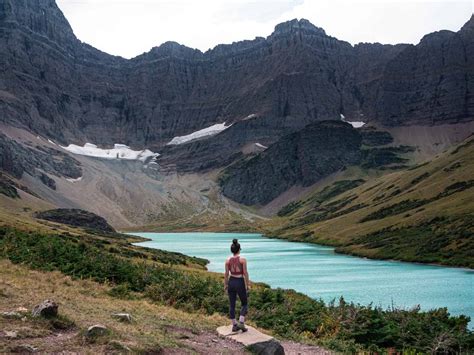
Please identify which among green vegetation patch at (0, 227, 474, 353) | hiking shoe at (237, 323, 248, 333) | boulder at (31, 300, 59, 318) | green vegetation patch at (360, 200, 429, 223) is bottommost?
green vegetation patch at (0, 227, 474, 353)

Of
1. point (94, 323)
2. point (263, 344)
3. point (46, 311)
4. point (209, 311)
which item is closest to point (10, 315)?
point (46, 311)

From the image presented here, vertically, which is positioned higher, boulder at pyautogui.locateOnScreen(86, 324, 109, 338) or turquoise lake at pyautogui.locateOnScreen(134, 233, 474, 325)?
boulder at pyautogui.locateOnScreen(86, 324, 109, 338)

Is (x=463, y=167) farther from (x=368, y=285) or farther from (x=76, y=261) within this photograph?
(x=76, y=261)

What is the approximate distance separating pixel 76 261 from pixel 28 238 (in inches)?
561

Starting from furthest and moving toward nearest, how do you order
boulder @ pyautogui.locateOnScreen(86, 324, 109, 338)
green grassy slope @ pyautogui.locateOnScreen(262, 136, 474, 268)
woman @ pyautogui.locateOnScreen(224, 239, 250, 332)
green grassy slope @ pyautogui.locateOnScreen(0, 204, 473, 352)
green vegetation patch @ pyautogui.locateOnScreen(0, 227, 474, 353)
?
green grassy slope @ pyautogui.locateOnScreen(262, 136, 474, 268)
green vegetation patch @ pyautogui.locateOnScreen(0, 227, 474, 353)
green grassy slope @ pyautogui.locateOnScreen(0, 204, 473, 352)
woman @ pyautogui.locateOnScreen(224, 239, 250, 332)
boulder @ pyautogui.locateOnScreen(86, 324, 109, 338)

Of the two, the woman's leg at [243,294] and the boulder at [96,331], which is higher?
the woman's leg at [243,294]

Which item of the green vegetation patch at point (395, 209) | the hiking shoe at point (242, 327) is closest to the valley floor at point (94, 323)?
the hiking shoe at point (242, 327)

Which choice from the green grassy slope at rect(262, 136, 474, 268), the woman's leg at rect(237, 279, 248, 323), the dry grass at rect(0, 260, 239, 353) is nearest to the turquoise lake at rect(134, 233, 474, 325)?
the green grassy slope at rect(262, 136, 474, 268)

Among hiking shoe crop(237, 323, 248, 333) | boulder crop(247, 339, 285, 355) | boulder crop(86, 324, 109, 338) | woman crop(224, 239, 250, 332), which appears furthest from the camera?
hiking shoe crop(237, 323, 248, 333)

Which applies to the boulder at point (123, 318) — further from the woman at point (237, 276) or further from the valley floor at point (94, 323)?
the woman at point (237, 276)

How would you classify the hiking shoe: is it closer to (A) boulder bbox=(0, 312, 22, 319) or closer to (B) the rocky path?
(B) the rocky path

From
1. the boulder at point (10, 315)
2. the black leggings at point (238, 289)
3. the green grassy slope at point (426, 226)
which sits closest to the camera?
the boulder at point (10, 315)

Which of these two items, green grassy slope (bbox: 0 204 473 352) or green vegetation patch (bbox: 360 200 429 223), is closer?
green grassy slope (bbox: 0 204 473 352)

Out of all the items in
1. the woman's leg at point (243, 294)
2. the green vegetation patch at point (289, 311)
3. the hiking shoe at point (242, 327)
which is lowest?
the green vegetation patch at point (289, 311)
